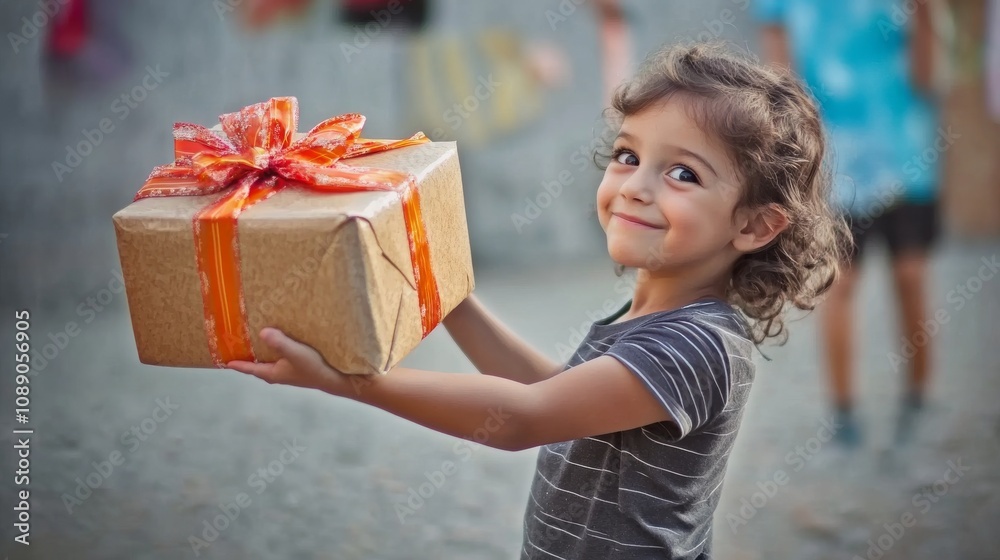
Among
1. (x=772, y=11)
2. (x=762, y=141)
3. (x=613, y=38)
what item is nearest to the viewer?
(x=762, y=141)

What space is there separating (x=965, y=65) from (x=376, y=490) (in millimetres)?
4055

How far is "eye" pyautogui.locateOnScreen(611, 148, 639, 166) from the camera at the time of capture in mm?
1281

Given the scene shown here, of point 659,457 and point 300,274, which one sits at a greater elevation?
point 300,274

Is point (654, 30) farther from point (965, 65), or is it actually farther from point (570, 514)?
point (570, 514)

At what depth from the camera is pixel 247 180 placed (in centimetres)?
112

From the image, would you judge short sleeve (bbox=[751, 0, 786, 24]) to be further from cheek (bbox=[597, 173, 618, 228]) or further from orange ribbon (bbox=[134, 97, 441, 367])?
orange ribbon (bbox=[134, 97, 441, 367])

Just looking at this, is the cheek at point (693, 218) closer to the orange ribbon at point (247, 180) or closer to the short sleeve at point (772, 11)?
the orange ribbon at point (247, 180)

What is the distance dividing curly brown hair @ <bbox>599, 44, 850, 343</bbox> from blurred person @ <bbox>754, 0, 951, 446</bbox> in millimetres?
1588

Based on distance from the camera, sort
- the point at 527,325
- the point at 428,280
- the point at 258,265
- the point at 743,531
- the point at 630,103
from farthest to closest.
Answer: the point at 527,325
the point at 743,531
the point at 630,103
the point at 428,280
the point at 258,265

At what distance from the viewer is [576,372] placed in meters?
1.13

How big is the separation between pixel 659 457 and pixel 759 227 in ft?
1.06

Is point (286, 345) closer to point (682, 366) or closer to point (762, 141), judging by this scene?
point (682, 366)

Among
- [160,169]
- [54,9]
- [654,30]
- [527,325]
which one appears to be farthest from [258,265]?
[654,30]

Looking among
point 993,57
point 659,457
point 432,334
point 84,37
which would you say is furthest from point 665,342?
point 993,57
